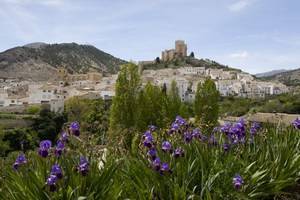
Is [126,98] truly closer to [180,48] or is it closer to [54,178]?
[54,178]

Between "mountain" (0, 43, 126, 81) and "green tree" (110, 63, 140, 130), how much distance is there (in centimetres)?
9226

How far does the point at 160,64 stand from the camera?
125500 millimetres

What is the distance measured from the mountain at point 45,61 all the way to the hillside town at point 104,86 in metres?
5.25

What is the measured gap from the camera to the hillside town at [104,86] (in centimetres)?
7134

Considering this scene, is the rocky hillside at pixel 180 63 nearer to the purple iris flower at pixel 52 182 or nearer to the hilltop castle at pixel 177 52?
the hilltop castle at pixel 177 52

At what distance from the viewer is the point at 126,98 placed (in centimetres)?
2227

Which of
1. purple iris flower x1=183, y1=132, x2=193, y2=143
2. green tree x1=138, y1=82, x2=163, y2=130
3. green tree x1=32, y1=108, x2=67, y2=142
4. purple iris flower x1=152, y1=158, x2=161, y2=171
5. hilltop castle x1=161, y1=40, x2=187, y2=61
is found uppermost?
hilltop castle x1=161, y1=40, x2=187, y2=61

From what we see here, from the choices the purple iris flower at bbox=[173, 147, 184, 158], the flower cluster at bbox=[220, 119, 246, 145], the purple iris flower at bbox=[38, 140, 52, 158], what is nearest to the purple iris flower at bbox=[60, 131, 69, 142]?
the purple iris flower at bbox=[38, 140, 52, 158]

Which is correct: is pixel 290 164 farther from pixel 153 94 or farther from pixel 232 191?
pixel 153 94

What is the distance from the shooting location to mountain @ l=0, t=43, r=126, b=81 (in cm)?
11325

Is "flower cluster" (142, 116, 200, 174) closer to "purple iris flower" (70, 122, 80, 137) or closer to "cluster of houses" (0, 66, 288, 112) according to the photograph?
"purple iris flower" (70, 122, 80, 137)

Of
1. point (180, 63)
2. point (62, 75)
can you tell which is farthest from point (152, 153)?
point (180, 63)

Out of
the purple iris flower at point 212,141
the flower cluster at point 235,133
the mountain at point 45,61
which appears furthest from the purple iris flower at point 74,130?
the mountain at point 45,61

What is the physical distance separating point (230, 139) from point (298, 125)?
808 millimetres
